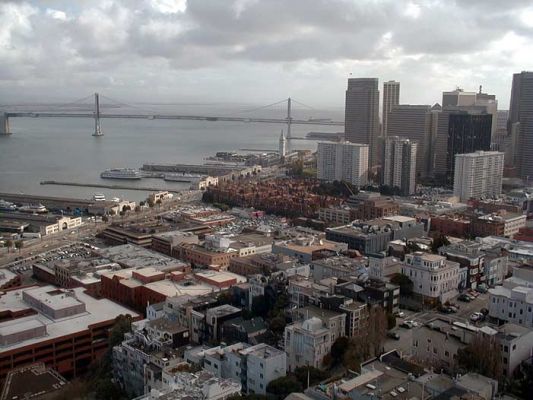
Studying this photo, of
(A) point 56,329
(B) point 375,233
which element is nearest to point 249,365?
(A) point 56,329

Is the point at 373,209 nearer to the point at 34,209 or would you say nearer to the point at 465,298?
the point at 465,298

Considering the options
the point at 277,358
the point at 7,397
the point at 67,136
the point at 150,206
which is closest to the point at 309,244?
the point at 277,358

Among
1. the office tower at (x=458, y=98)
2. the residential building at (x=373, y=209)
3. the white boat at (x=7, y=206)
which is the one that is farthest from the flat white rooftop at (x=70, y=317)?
the office tower at (x=458, y=98)

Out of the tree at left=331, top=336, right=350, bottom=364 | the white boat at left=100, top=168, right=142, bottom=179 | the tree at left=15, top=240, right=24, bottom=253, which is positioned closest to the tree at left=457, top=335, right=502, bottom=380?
the tree at left=331, top=336, right=350, bottom=364

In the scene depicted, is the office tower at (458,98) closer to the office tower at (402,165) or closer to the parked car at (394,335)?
the office tower at (402,165)

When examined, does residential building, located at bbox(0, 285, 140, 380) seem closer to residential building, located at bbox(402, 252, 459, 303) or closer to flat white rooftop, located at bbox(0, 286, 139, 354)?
flat white rooftop, located at bbox(0, 286, 139, 354)

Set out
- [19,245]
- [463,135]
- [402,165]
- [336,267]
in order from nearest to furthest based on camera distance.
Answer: [336,267] → [19,245] → [402,165] → [463,135]
